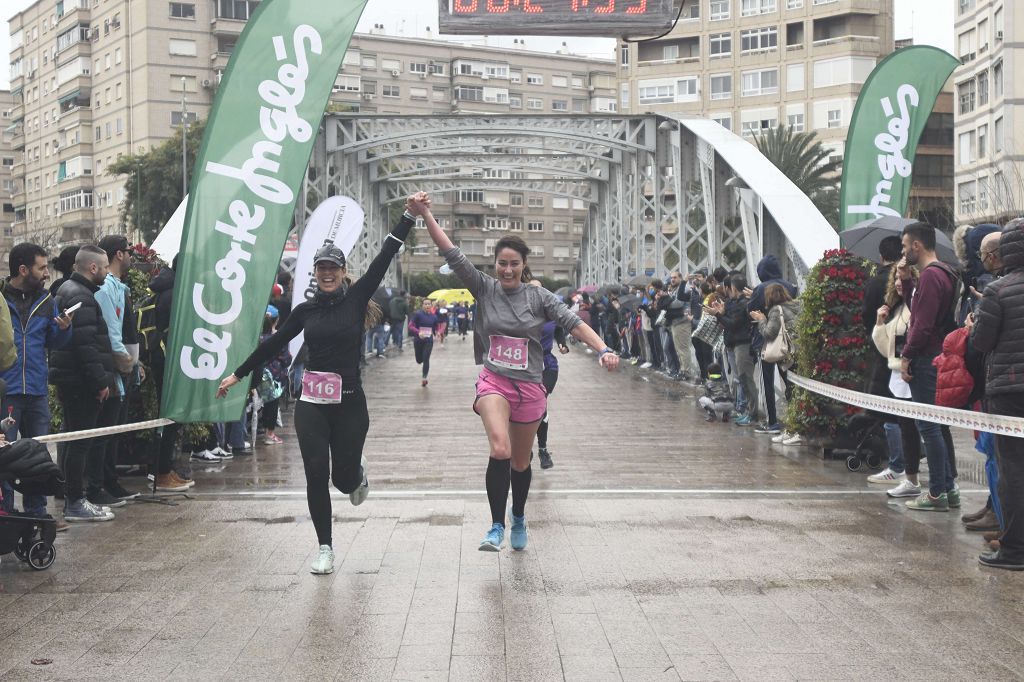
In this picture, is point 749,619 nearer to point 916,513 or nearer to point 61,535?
point 916,513

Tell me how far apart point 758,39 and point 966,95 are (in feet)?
59.8

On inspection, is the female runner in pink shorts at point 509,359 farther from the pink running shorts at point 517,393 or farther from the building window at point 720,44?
the building window at point 720,44

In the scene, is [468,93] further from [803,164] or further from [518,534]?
[518,534]

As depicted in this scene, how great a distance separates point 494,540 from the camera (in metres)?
7.21

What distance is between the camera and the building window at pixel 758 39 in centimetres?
7894

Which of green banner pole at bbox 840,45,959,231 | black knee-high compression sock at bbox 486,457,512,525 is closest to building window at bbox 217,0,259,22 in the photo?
green banner pole at bbox 840,45,959,231

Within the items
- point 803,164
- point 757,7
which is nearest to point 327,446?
point 803,164

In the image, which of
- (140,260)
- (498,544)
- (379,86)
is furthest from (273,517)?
(379,86)

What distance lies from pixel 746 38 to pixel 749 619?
3076 inches

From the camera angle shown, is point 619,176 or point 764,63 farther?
point 764,63

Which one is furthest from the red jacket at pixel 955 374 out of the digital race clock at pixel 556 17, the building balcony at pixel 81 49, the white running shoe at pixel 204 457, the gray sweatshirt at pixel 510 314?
the building balcony at pixel 81 49

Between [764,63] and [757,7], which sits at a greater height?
[757,7]

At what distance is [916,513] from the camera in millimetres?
8789

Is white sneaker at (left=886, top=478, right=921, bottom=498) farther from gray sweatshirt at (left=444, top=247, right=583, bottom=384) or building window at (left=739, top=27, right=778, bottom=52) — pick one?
building window at (left=739, top=27, right=778, bottom=52)
